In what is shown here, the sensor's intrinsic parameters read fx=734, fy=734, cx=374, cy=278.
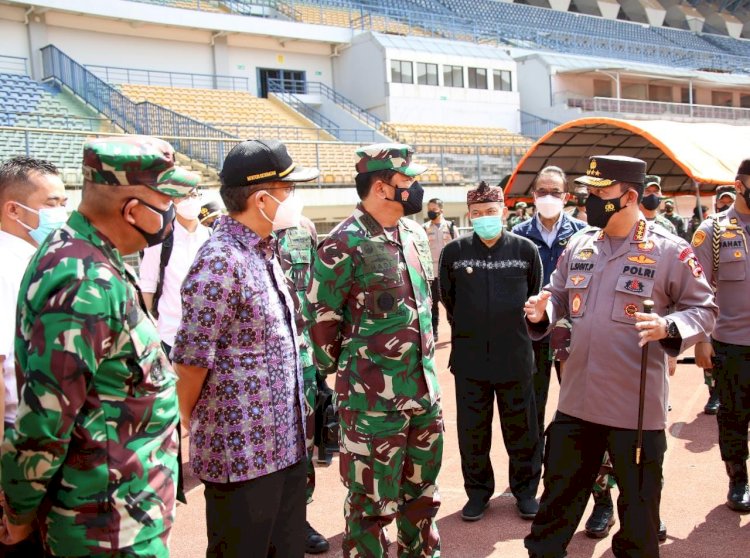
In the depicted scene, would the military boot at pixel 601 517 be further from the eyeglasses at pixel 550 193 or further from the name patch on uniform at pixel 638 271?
the eyeglasses at pixel 550 193

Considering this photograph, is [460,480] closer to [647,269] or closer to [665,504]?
[665,504]

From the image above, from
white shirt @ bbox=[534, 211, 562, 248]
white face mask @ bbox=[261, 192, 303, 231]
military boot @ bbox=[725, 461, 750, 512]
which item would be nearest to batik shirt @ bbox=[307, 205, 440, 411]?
A: white face mask @ bbox=[261, 192, 303, 231]

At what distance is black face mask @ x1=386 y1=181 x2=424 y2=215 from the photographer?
3.59m

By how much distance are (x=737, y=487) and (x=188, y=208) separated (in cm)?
404

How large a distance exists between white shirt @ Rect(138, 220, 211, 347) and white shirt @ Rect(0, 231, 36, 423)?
6.53ft

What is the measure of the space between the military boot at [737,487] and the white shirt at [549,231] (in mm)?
1852

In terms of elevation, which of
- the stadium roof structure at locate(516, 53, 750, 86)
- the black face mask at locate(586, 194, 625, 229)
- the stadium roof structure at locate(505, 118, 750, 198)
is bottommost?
the black face mask at locate(586, 194, 625, 229)

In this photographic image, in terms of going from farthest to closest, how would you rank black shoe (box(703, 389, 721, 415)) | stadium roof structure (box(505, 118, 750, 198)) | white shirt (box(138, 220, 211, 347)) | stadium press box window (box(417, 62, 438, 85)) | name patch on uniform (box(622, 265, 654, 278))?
stadium press box window (box(417, 62, 438, 85)), stadium roof structure (box(505, 118, 750, 198)), black shoe (box(703, 389, 721, 415)), white shirt (box(138, 220, 211, 347)), name patch on uniform (box(622, 265, 654, 278))

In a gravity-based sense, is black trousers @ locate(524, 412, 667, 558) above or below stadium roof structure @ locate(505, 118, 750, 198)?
below

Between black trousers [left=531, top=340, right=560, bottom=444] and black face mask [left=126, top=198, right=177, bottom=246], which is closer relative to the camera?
black face mask [left=126, top=198, right=177, bottom=246]

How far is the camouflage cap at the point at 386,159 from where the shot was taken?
3.57 metres

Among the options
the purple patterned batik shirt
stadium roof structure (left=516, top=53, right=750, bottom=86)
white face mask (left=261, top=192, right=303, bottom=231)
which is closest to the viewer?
the purple patterned batik shirt

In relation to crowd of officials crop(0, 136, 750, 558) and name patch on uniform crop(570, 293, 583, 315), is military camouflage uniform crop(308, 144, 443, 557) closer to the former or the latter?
crowd of officials crop(0, 136, 750, 558)

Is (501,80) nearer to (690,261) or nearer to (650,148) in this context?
(650,148)
